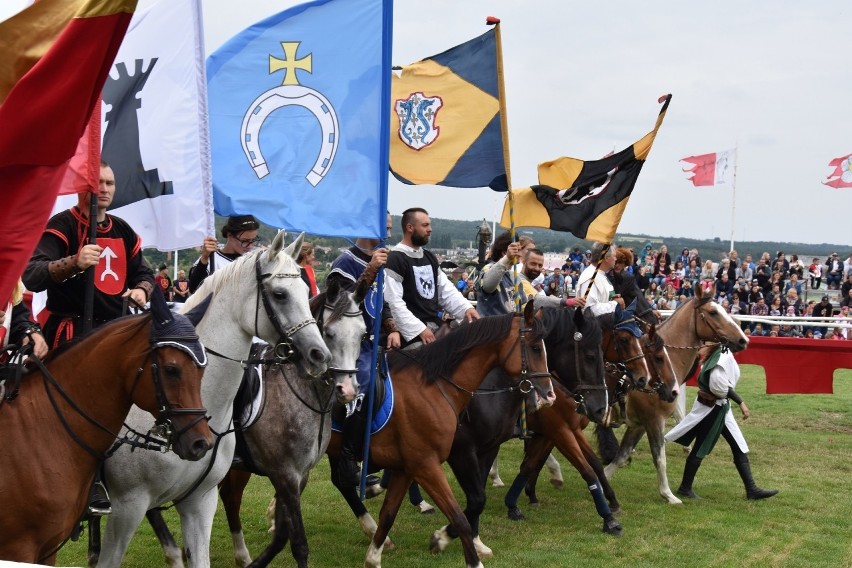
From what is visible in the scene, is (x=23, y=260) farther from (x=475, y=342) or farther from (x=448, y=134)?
(x=448, y=134)

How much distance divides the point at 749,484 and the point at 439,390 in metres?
4.76

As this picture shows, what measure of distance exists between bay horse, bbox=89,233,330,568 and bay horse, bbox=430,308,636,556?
2.72 m

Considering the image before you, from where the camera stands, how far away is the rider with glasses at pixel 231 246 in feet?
25.0

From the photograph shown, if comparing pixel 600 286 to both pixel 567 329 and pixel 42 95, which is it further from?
pixel 42 95

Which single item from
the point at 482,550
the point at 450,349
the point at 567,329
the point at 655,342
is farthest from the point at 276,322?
the point at 655,342

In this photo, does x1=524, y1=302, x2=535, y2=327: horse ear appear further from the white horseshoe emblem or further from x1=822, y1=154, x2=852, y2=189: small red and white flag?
x1=822, y1=154, x2=852, y2=189: small red and white flag

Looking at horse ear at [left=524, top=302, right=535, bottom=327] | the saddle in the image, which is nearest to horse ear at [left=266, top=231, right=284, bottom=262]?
the saddle

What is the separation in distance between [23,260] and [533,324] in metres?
5.64

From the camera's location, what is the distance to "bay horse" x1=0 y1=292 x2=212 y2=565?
472cm

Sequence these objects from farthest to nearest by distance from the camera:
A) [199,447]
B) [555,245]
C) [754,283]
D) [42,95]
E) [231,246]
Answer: [555,245] < [754,283] < [231,246] < [199,447] < [42,95]

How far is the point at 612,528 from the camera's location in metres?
9.31

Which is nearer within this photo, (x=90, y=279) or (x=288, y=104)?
(x=90, y=279)

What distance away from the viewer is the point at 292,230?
709 cm

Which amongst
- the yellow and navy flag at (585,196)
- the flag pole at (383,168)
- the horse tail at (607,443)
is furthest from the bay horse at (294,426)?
the horse tail at (607,443)
